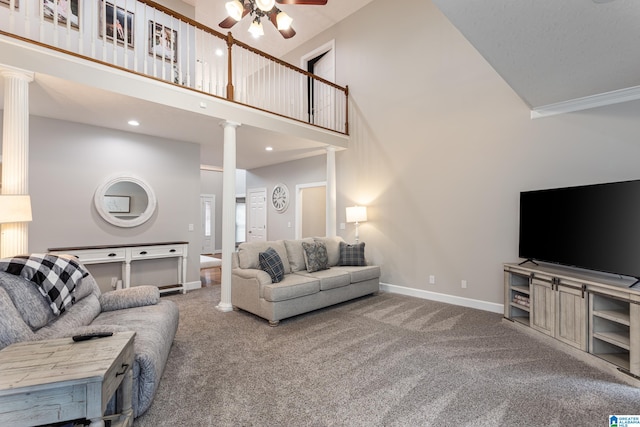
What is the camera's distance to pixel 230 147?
165 inches

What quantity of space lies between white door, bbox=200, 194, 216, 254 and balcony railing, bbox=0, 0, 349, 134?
14.3ft

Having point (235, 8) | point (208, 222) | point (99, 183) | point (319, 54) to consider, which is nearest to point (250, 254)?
point (99, 183)

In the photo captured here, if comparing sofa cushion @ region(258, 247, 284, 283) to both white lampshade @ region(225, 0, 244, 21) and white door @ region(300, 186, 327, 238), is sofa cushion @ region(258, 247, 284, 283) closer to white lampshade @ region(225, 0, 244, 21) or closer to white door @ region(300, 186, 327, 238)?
white lampshade @ region(225, 0, 244, 21)

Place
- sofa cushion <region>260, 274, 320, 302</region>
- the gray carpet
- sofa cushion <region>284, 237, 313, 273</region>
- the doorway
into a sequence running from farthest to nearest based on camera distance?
the doorway < sofa cushion <region>284, 237, 313, 273</region> < sofa cushion <region>260, 274, 320, 302</region> < the gray carpet

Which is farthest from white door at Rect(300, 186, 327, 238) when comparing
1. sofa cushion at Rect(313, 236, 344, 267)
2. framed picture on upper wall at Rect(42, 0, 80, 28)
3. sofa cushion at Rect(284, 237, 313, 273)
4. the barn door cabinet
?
framed picture on upper wall at Rect(42, 0, 80, 28)

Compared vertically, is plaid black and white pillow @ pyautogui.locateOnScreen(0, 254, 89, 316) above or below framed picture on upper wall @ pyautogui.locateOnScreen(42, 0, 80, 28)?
below

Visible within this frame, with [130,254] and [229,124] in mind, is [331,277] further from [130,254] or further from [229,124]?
[130,254]

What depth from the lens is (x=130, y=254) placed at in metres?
4.54

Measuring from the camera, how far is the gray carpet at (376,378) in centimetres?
194

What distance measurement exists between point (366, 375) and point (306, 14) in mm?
6441

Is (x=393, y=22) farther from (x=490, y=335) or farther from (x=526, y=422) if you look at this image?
(x=526, y=422)

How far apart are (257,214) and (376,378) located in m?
6.11

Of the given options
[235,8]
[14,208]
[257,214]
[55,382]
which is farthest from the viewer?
[257,214]

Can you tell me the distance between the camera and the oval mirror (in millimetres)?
4531
